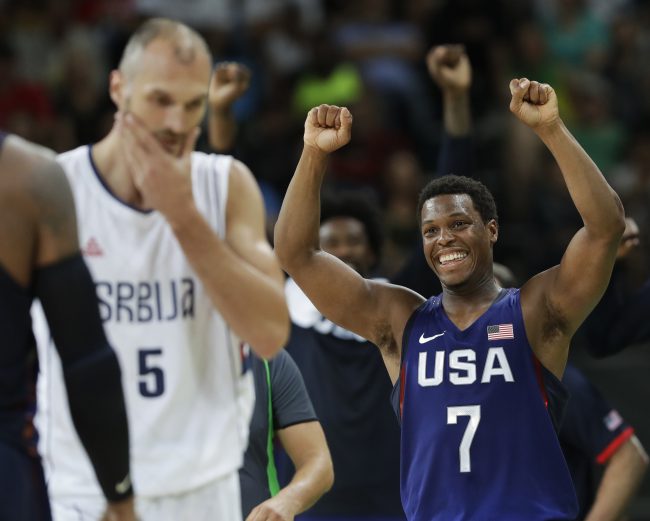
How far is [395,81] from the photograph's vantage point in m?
11.0

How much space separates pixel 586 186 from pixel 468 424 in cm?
95

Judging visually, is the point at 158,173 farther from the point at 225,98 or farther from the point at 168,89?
the point at 225,98

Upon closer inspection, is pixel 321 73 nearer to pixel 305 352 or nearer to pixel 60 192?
pixel 305 352

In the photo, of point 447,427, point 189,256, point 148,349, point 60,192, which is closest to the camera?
point 60,192

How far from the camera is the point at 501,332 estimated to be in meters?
4.55

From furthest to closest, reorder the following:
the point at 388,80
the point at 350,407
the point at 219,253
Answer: the point at 388,80 → the point at 350,407 → the point at 219,253

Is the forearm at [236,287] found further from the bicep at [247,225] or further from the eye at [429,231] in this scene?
the eye at [429,231]

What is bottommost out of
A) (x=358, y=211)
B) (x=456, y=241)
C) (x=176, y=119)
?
(x=358, y=211)

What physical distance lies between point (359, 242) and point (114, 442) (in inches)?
129

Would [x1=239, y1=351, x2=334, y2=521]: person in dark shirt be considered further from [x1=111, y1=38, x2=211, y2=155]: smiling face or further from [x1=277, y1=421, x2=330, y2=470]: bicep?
[x1=111, y1=38, x2=211, y2=155]: smiling face

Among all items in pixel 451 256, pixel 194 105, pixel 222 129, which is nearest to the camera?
pixel 194 105

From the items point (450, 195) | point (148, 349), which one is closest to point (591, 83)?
point (450, 195)

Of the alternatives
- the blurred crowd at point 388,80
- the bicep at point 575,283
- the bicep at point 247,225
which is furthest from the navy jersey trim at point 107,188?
the blurred crowd at point 388,80

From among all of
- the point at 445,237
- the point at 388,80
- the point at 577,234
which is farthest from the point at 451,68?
the point at 388,80
